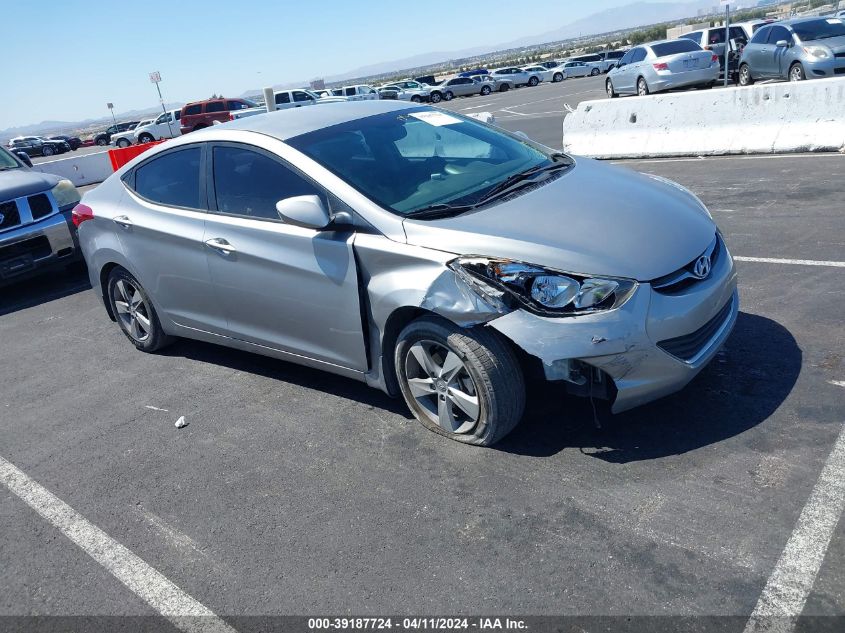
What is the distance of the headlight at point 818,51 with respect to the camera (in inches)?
584

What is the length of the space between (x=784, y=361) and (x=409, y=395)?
6.96 feet

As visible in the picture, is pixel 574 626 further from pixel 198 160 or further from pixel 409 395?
pixel 198 160

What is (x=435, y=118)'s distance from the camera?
4.89m

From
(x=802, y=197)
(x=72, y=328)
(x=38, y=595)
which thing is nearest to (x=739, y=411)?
(x=38, y=595)

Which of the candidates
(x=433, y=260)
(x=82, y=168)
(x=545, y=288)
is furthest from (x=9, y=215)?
(x=82, y=168)

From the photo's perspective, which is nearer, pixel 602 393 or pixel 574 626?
pixel 574 626

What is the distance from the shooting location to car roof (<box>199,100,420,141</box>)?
14.7 feet

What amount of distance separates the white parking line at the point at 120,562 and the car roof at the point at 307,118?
7.72 feet

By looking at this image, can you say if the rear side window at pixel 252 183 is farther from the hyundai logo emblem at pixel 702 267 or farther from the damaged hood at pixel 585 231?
the hyundai logo emblem at pixel 702 267

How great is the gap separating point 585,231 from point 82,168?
19.8 m

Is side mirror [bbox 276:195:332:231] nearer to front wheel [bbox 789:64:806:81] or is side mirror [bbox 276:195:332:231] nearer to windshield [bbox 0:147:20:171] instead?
windshield [bbox 0:147:20:171]

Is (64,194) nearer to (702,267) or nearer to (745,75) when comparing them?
(702,267)

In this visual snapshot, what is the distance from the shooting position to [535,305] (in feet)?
11.0

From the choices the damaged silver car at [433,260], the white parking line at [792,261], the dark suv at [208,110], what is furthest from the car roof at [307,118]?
the dark suv at [208,110]
